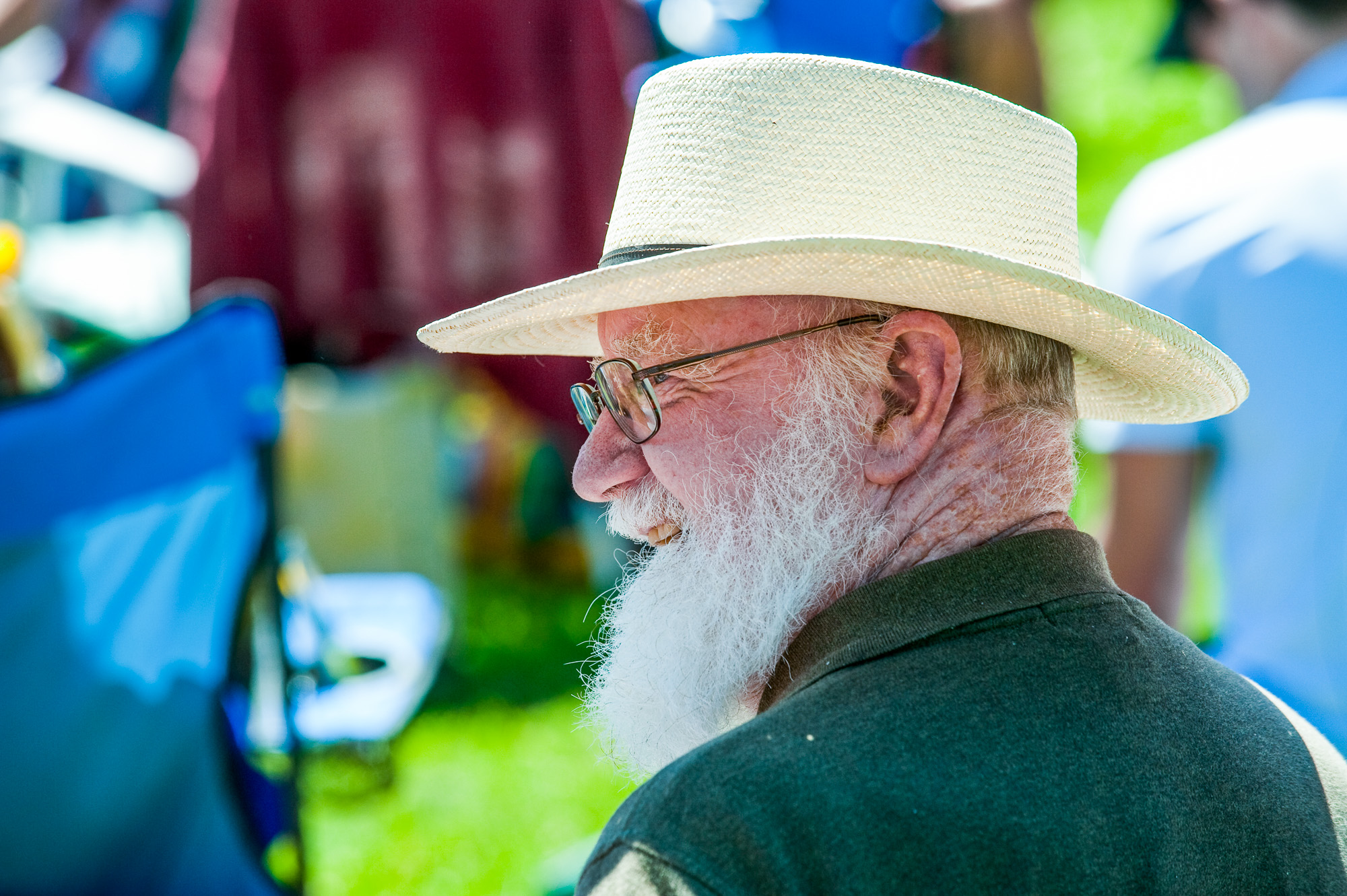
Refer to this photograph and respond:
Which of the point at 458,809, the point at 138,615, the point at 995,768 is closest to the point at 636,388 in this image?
the point at 995,768

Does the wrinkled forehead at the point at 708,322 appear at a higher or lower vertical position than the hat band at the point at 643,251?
lower

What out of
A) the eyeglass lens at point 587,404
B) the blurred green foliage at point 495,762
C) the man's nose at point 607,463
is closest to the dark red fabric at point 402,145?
the blurred green foliage at point 495,762

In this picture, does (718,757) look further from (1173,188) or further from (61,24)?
(61,24)

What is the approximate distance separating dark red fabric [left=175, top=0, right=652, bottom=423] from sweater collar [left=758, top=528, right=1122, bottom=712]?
3.41 m

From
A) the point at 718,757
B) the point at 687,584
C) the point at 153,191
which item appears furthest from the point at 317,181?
the point at 718,757

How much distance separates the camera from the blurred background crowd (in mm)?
2598

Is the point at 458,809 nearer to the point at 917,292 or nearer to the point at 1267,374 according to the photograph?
the point at 1267,374

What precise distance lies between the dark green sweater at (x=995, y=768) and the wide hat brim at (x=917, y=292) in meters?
0.26

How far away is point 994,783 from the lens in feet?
3.33

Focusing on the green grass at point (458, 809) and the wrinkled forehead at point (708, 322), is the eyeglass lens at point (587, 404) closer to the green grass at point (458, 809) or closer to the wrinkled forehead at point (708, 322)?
the wrinkled forehead at point (708, 322)

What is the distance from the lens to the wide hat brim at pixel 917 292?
47.7 inches

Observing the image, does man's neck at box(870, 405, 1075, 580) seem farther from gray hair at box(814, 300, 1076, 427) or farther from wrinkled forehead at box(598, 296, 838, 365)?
wrinkled forehead at box(598, 296, 838, 365)

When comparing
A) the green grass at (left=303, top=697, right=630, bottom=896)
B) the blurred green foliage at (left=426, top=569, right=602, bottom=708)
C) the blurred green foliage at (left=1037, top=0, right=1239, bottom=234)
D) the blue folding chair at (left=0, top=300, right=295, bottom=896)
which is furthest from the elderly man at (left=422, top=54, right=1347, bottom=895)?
the blurred green foliage at (left=1037, top=0, right=1239, bottom=234)

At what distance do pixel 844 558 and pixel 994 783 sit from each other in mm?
366
